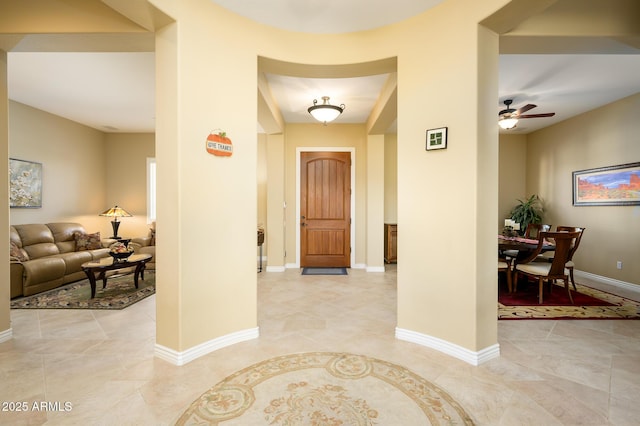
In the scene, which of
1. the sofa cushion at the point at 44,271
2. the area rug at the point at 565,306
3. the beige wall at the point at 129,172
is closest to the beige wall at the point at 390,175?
the area rug at the point at 565,306

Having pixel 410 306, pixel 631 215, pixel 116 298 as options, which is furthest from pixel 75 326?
pixel 631 215

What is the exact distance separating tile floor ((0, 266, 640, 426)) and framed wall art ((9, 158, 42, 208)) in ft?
7.90

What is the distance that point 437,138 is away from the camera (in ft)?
8.05

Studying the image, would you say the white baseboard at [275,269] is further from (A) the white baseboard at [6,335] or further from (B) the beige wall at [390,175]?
(A) the white baseboard at [6,335]

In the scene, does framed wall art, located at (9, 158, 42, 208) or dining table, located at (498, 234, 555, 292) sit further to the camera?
framed wall art, located at (9, 158, 42, 208)

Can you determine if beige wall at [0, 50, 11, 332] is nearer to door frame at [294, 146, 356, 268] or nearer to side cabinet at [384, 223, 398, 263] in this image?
door frame at [294, 146, 356, 268]

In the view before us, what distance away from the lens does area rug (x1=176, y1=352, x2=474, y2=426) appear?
65.5 inches

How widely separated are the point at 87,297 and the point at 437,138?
4664 mm

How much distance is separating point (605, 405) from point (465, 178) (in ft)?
5.37

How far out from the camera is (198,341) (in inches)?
93.0

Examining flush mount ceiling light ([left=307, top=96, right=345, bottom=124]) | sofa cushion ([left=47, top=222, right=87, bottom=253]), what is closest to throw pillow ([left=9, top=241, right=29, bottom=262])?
sofa cushion ([left=47, top=222, right=87, bottom=253])

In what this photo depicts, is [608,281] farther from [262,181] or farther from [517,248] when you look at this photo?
[262,181]

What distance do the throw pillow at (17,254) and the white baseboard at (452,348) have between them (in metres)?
5.05

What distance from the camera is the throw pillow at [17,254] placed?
401 centimetres
